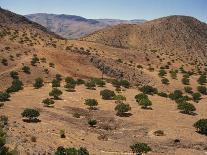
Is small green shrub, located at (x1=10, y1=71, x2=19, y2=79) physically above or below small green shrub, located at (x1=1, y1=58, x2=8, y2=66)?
below

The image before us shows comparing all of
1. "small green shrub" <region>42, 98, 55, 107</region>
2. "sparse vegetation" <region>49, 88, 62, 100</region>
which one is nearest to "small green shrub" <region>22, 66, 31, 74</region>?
"sparse vegetation" <region>49, 88, 62, 100</region>

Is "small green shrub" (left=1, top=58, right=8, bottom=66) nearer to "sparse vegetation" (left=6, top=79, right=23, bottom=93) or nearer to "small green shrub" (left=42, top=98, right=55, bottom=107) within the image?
"sparse vegetation" (left=6, top=79, right=23, bottom=93)

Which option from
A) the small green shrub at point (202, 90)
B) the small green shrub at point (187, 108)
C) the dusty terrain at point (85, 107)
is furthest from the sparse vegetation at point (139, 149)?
the small green shrub at point (202, 90)

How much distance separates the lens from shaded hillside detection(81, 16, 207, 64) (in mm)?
135750

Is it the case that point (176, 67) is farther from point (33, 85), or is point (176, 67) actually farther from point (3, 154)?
point (3, 154)

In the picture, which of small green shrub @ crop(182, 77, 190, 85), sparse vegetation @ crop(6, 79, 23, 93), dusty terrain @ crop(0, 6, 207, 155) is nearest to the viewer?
dusty terrain @ crop(0, 6, 207, 155)

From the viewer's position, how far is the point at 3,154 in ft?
66.7

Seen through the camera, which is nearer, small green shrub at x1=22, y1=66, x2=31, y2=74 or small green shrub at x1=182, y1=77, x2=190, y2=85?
small green shrub at x1=22, y1=66, x2=31, y2=74

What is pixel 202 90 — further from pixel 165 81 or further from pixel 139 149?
pixel 139 149

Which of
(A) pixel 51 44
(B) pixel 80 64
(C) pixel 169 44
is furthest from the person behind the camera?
(C) pixel 169 44

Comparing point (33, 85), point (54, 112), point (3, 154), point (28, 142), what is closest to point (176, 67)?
point (33, 85)

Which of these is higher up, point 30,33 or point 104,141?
point 30,33

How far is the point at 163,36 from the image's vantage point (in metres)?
146

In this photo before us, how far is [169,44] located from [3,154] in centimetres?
12414
